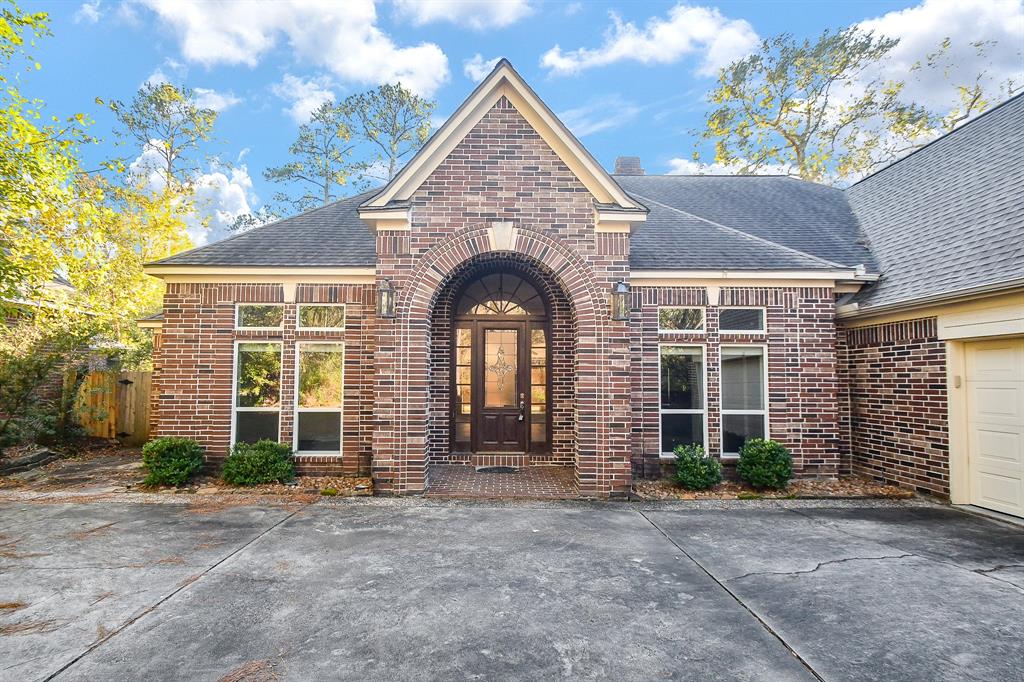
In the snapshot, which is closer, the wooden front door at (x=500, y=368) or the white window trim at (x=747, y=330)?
the white window trim at (x=747, y=330)

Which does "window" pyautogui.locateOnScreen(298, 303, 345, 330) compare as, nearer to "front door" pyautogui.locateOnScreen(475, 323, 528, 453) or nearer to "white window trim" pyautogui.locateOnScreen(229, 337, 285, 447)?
"white window trim" pyautogui.locateOnScreen(229, 337, 285, 447)

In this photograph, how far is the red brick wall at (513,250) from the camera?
7.03 metres

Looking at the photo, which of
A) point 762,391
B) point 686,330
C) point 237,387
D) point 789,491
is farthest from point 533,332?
point 237,387

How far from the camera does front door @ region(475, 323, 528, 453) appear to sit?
29.8ft

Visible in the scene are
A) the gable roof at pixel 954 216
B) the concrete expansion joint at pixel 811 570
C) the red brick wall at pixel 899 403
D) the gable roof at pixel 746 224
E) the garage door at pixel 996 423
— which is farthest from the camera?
the gable roof at pixel 746 224

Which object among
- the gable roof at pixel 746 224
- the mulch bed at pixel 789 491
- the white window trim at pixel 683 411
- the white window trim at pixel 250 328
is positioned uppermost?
the gable roof at pixel 746 224

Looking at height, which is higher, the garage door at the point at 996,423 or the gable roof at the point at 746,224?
the gable roof at the point at 746,224

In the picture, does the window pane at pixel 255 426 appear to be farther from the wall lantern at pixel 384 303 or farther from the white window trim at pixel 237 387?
the wall lantern at pixel 384 303

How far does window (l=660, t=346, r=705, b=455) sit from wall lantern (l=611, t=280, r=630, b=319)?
166cm

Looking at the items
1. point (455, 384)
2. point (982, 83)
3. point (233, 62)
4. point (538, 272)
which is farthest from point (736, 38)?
point (233, 62)

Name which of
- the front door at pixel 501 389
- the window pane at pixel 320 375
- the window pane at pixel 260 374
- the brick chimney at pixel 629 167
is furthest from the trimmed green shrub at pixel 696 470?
the brick chimney at pixel 629 167

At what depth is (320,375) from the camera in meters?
8.30

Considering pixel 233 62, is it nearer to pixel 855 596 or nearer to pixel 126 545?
pixel 126 545

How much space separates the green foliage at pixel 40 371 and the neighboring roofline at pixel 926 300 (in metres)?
14.3
